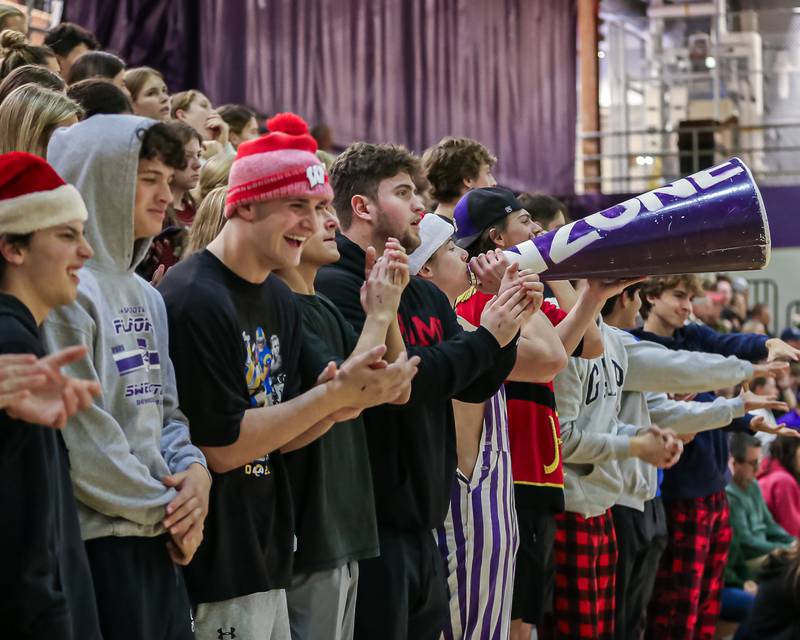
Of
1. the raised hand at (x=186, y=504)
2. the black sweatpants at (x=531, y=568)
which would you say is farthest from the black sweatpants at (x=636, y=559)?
the raised hand at (x=186, y=504)

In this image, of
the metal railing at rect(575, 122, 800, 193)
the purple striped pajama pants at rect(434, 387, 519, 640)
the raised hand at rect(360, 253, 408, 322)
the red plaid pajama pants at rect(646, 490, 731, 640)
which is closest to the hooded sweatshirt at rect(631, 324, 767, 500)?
the red plaid pajama pants at rect(646, 490, 731, 640)

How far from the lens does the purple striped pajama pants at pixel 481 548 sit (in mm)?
3924

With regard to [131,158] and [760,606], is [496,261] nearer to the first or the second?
[131,158]

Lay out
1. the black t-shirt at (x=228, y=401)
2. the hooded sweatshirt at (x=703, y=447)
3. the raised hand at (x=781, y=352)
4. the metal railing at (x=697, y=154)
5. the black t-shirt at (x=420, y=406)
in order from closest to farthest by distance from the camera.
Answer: the black t-shirt at (x=228, y=401) → the black t-shirt at (x=420, y=406) → the raised hand at (x=781, y=352) → the hooded sweatshirt at (x=703, y=447) → the metal railing at (x=697, y=154)

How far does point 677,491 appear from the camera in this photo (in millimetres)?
6008

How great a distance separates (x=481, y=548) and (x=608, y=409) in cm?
135

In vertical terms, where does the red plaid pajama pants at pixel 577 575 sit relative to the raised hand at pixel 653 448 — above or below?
below

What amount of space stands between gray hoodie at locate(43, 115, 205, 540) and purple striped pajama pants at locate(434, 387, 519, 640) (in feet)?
4.63

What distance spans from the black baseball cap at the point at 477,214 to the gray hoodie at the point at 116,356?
1.82m

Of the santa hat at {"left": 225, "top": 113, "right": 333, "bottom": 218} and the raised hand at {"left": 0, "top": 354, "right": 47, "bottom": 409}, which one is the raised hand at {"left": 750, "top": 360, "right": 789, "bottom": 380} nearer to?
the santa hat at {"left": 225, "top": 113, "right": 333, "bottom": 218}

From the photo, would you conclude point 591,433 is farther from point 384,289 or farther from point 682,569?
point 384,289

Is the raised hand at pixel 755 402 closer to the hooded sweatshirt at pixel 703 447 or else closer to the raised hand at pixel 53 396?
the hooded sweatshirt at pixel 703 447

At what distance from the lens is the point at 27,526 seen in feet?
7.18

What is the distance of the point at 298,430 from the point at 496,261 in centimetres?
113
